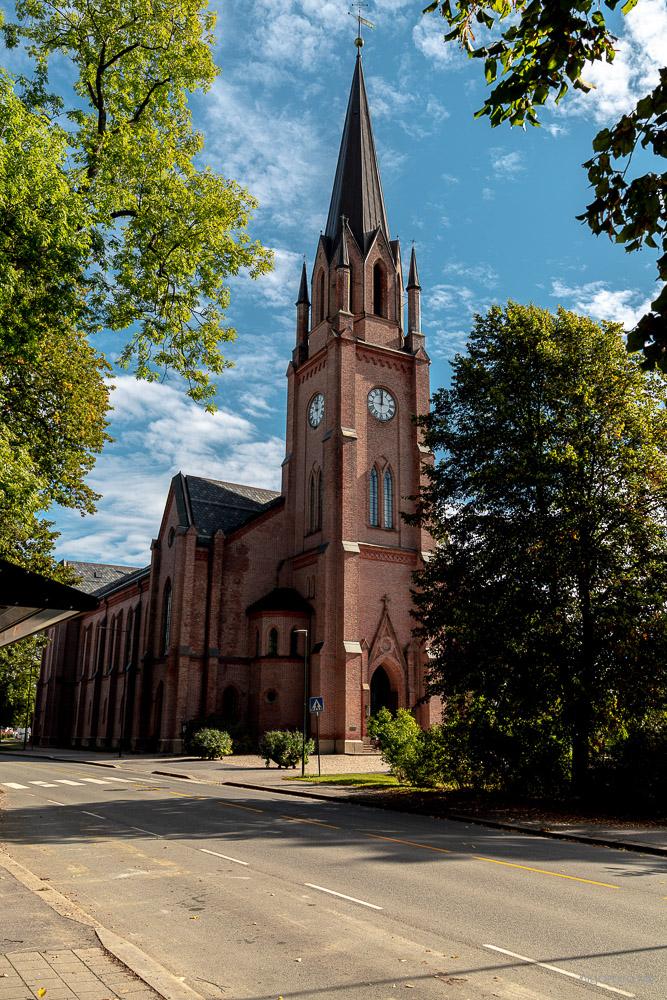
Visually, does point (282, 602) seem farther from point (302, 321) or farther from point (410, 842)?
point (410, 842)

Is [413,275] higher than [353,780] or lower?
higher

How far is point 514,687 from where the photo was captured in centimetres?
1870

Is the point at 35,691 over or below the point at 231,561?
below

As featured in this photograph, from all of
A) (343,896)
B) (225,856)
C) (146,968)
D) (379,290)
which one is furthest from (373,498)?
(146,968)

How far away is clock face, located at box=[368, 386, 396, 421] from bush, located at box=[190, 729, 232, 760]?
1964 cm

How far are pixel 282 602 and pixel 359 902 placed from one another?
34079 mm

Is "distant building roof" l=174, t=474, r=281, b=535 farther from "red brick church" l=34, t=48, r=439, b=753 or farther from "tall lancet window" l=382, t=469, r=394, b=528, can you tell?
"tall lancet window" l=382, t=469, r=394, b=528

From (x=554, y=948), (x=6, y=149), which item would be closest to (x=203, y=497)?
(x=6, y=149)

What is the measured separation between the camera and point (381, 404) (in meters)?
45.2

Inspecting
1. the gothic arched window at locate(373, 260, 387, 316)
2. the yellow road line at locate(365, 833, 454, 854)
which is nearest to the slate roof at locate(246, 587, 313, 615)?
the gothic arched window at locate(373, 260, 387, 316)

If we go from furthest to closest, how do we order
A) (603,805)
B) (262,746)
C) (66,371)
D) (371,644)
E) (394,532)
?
(394,532), (371,644), (262,746), (66,371), (603,805)

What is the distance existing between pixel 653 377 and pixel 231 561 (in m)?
29.7

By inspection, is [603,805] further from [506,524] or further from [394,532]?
[394,532]

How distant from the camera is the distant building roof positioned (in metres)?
46.8
